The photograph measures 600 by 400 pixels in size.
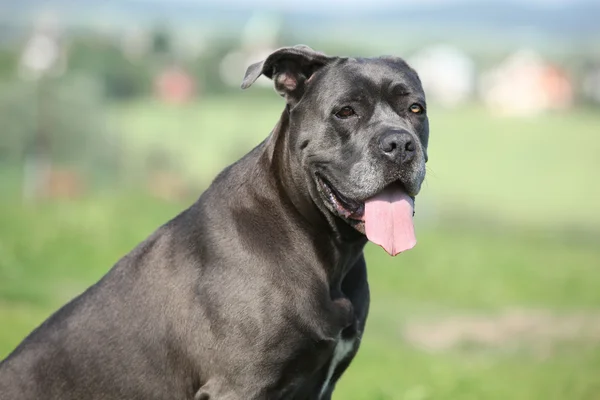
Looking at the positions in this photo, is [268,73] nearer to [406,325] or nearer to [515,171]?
[406,325]

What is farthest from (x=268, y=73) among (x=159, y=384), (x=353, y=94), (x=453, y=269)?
(x=453, y=269)

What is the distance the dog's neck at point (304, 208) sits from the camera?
4816 millimetres

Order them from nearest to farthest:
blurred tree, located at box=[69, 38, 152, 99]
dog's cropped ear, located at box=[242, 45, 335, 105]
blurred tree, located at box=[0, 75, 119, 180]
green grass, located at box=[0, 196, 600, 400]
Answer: dog's cropped ear, located at box=[242, 45, 335, 105] < green grass, located at box=[0, 196, 600, 400] < blurred tree, located at box=[0, 75, 119, 180] < blurred tree, located at box=[69, 38, 152, 99]

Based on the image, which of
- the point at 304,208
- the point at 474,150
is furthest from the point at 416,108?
the point at 474,150

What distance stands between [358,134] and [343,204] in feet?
1.14

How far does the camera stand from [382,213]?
4.74m

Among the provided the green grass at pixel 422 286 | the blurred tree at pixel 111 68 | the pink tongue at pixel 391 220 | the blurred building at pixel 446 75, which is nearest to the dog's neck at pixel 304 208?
the pink tongue at pixel 391 220

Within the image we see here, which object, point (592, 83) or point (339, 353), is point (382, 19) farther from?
point (339, 353)

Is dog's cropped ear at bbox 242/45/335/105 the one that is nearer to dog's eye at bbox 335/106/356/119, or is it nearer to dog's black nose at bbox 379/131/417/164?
dog's eye at bbox 335/106/356/119

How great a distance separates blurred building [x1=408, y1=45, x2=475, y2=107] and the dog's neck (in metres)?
18.6

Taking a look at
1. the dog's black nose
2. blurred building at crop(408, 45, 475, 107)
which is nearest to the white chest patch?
the dog's black nose

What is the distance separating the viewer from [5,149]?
17.3 m

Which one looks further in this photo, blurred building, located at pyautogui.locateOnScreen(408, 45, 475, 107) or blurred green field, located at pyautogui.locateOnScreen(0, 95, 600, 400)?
blurred building, located at pyautogui.locateOnScreen(408, 45, 475, 107)

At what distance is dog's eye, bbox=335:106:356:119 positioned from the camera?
4.84 meters
